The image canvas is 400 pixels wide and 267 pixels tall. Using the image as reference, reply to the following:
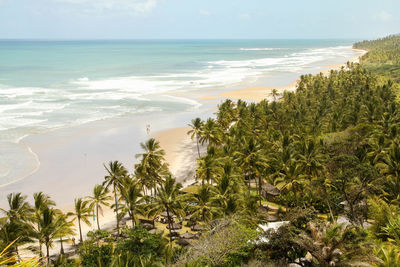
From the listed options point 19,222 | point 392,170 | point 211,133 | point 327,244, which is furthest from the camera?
point 211,133

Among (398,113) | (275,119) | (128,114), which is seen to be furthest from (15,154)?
(398,113)

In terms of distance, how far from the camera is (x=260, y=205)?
37.3 m

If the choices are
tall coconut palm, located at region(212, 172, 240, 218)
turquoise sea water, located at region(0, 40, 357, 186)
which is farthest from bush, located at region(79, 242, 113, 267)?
turquoise sea water, located at region(0, 40, 357, 186)

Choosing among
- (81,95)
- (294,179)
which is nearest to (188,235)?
(294,179)

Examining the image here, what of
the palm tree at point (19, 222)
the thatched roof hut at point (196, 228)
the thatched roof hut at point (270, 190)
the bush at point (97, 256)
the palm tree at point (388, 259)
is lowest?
the thatched roof hut at point (196, 228)

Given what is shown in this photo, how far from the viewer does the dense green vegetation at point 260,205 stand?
22047mm

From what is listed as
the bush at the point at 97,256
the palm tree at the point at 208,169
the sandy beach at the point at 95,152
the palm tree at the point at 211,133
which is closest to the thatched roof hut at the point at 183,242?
the bush at the point at 97,256

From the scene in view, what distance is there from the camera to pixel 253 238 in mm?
24078

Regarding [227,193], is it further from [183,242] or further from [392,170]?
[392,170]

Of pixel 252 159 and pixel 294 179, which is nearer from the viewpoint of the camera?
pixel 294 179

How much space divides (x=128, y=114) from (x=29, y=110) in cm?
2327

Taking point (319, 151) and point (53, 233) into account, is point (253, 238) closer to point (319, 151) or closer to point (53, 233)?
point (53, 233)

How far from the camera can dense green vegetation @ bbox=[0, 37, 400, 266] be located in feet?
72.3

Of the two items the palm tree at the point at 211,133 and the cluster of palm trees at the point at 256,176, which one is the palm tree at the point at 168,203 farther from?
the palm tree at the point at 211,133
